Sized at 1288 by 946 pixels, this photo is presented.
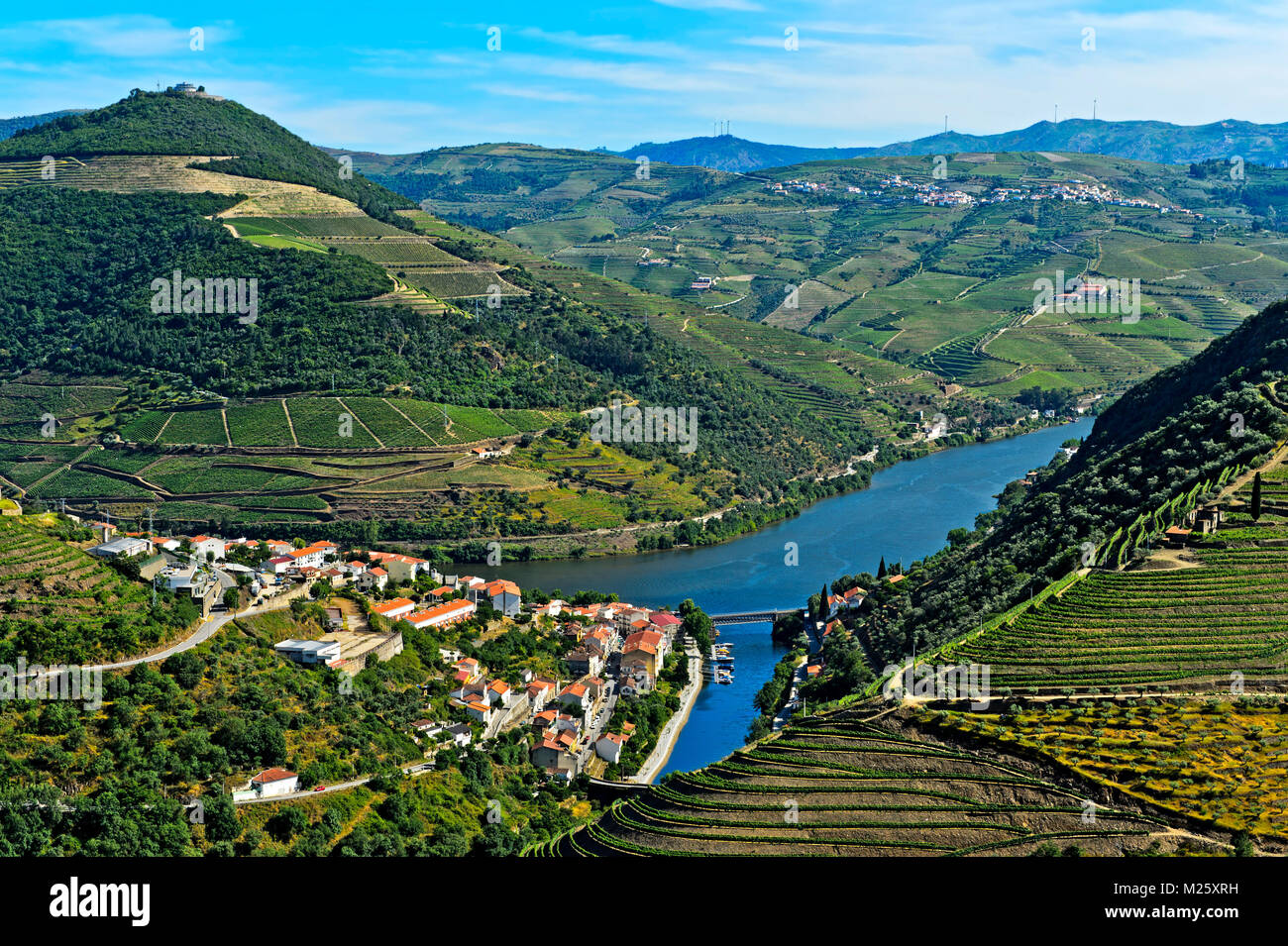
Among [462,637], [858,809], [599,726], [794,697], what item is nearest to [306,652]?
[462,637]

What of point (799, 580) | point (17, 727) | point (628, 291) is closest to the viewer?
point (17, 727)

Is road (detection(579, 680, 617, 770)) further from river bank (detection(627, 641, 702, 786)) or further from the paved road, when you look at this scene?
the paved road

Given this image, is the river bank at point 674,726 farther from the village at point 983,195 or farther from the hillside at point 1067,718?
the village at point 983,195

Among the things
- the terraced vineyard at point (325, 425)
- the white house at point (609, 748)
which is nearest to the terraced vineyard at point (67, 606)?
the white house at point (609, 748)

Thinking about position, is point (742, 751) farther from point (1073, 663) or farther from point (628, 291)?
point (628, 291)

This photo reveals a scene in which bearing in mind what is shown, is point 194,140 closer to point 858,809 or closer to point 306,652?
point 306,652

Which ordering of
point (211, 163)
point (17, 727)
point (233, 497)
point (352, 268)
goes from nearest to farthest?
point (17, 727) → point (233, 497) → point (352, 268) → point (211, 163)
